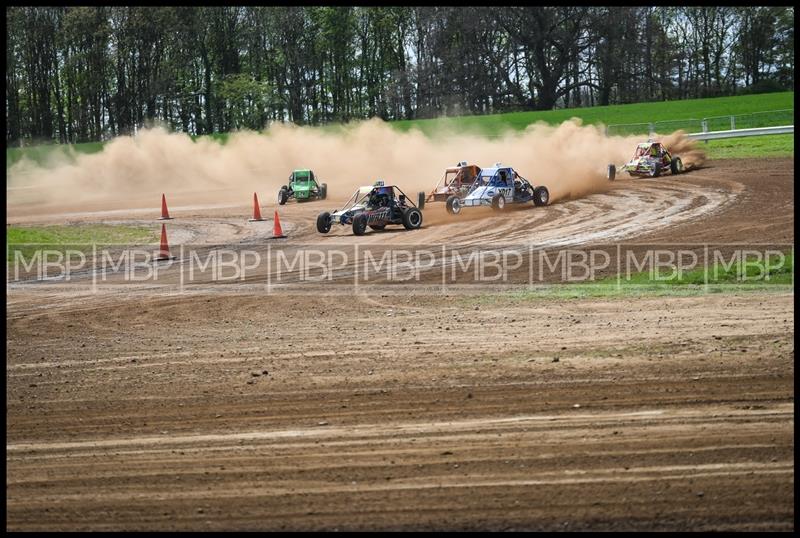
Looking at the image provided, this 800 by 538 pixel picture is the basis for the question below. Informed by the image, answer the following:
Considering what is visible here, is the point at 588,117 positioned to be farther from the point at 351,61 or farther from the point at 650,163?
the point at 351,61

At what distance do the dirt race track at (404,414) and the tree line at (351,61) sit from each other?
6169 cm

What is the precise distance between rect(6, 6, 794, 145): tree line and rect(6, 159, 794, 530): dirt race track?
202 feet

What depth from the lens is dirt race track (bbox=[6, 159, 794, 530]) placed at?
6.39 metres

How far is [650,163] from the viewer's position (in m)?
34.2

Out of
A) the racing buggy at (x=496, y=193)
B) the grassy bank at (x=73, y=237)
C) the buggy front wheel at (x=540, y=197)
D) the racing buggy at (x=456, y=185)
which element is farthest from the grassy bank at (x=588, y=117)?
the racing buggy at (x=496, y=193)

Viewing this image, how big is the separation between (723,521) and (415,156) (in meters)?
38.1

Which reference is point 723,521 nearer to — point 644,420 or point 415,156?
point 644,420

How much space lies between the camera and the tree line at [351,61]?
7362cm

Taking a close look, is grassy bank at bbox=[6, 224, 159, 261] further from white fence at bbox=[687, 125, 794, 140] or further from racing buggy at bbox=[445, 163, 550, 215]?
white fence at bbox=[687, 125, 794, 140]

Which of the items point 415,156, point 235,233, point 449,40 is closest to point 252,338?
point 235,233

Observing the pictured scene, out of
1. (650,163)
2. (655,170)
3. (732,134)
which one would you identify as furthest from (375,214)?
(732,134)

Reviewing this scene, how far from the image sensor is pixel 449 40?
260 feet

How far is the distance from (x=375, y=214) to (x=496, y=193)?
4.44 meters

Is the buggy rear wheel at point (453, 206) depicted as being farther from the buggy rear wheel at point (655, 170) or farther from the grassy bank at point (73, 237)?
the buggy rear wheel at point (655, 170)
